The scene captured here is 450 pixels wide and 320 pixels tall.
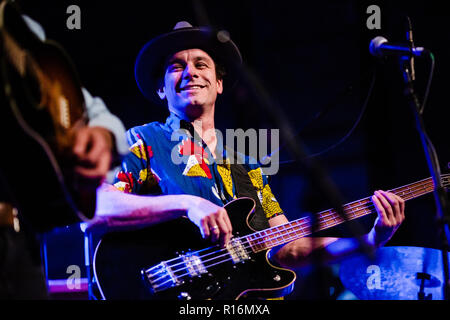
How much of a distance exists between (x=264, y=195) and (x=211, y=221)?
3.09 feet

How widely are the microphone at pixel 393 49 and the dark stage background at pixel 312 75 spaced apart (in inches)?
4.6

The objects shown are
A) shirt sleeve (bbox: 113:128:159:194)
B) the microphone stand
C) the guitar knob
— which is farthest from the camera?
shirt sleeve (bbox: 113:128:159:194)

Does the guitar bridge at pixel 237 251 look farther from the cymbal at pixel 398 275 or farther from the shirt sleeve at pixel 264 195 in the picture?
the cymbal at pixel 398 275

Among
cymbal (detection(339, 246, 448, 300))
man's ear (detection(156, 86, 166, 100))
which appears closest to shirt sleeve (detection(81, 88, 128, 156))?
man's ear (detection(156, 86, 166, 100))

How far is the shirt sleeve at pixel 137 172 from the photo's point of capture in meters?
2.55

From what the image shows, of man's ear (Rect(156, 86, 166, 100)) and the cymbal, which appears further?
man's ear (Rect(156, 86, 166, 100))

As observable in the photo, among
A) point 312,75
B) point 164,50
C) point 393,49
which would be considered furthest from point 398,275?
point 312,75

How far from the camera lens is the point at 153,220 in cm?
224

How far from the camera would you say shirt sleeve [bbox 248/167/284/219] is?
2.97m

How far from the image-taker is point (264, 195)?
9.92 feet

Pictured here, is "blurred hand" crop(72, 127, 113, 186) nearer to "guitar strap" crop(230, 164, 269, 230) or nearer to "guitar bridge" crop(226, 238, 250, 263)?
"guitar bridge" crop(226, 238, 250, 263)

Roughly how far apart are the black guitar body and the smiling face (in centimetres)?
96

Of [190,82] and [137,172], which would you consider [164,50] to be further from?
[137,172]
